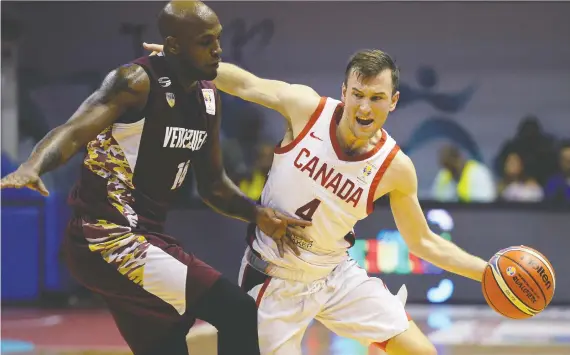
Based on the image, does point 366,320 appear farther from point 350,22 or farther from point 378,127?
point 350,22

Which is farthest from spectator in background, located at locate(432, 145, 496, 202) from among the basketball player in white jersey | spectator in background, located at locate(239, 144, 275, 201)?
the basketball player in white jersey

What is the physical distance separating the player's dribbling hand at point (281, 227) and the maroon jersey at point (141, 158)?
550mm

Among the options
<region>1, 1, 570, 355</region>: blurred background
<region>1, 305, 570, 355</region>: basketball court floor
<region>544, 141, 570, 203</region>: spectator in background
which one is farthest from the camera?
<region>1, 1, 570, 355</region>: blurred background

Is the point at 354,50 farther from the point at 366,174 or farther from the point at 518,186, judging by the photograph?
the point at 366,174

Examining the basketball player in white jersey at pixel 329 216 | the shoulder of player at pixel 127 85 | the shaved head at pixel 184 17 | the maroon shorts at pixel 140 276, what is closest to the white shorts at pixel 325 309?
the basketball player in white jersey at pixel 329 216

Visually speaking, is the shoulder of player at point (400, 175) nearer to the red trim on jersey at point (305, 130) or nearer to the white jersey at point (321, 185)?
the white jersey at point (321, 185)

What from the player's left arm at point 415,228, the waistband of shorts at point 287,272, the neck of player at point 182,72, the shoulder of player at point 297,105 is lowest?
the waistband of shorts at point 287,272

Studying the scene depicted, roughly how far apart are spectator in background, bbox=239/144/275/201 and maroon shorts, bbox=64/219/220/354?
5.40m

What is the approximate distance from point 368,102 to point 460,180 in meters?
6.23

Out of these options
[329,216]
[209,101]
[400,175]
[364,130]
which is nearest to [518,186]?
[400,175]

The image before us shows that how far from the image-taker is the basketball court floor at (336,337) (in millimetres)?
6668

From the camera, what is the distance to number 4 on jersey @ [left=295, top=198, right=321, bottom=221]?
4250mm

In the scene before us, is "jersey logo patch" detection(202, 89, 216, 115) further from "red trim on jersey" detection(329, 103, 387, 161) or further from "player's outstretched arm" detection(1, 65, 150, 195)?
"red trim on jersey" detection(329, 103, 387, 161)

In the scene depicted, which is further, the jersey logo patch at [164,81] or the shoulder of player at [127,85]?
the jersey logo patch at [164,81]
